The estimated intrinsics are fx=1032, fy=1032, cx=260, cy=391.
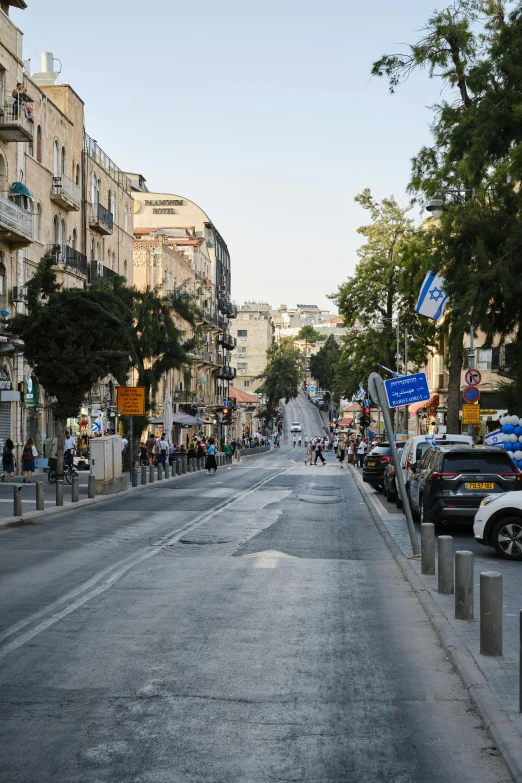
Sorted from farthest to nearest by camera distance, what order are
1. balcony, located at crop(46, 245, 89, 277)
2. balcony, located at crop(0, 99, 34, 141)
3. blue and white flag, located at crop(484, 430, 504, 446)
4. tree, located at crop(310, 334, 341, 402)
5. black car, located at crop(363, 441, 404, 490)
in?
tree, located at crop(310, 334, 341, 402), balcony, located at crop(46, 245, 89, 277), balcony, located at crop(0, 99, 34, 141), black car, located at crop(363, 441, 404, 490), blue and white flag, located at crop(484, 430, 504, 446)

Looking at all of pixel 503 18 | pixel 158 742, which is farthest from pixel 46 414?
pixel 158 742

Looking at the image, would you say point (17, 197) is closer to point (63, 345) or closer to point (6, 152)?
point (6, 152)

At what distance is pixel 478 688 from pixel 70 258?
43.3 m

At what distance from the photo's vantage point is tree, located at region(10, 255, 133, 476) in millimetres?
31422

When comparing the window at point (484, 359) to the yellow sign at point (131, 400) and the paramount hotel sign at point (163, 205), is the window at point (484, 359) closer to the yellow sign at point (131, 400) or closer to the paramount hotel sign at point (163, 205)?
the yellow sign at point (131, 400)

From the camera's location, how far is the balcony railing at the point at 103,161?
5378 centimetres

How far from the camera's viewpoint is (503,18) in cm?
2217

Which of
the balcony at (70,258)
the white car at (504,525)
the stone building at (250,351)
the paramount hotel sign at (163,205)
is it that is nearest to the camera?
the white car at (504,525)

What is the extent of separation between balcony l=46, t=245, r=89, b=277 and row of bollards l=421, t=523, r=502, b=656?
3501cm

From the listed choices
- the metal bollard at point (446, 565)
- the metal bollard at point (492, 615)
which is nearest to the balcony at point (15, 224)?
the metal bollard at point (446, 565)

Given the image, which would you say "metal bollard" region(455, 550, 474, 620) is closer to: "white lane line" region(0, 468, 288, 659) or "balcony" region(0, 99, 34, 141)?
"white lane line" region(0, 468, 288, 659)

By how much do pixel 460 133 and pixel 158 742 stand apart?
16095mm

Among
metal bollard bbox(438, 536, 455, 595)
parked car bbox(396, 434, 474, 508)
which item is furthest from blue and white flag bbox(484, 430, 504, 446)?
metal bollard bbox(438, 536, 455, 595)

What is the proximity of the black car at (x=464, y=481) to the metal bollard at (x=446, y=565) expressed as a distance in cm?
680
